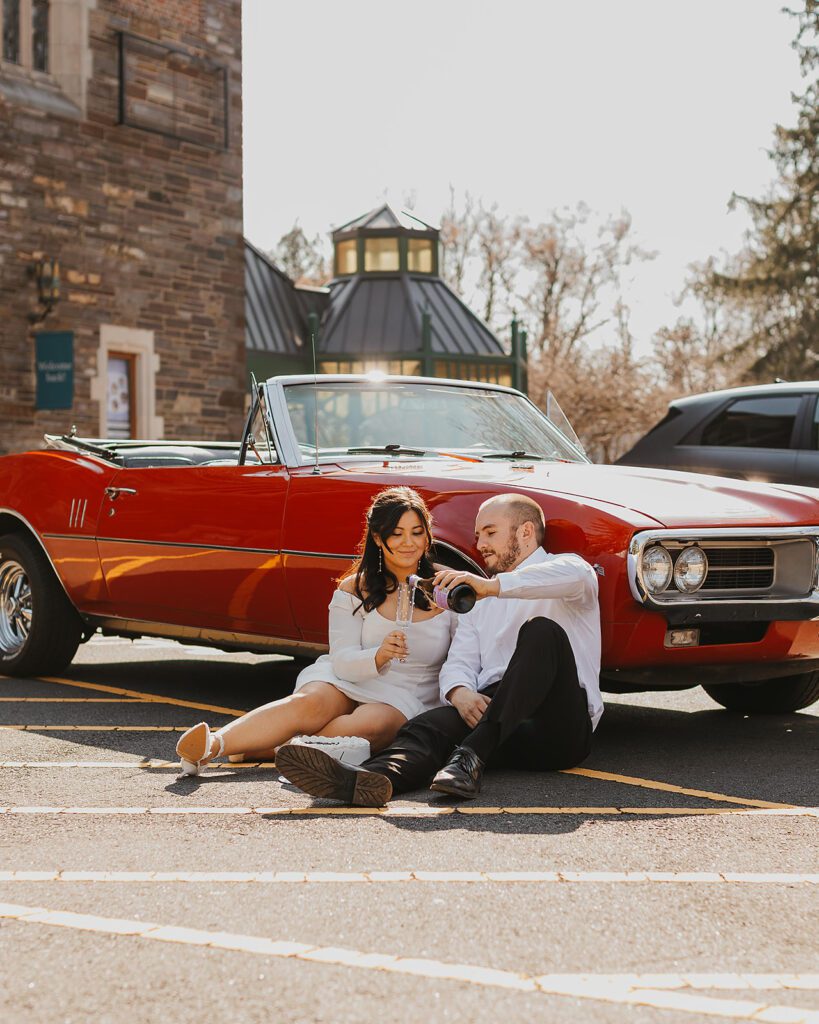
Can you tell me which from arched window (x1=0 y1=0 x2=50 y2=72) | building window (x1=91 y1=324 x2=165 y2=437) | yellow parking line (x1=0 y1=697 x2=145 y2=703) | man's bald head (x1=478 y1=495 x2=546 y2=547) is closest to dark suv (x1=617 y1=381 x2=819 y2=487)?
yellow parking line (x1=0 y1=697 x2=145 y2=703)

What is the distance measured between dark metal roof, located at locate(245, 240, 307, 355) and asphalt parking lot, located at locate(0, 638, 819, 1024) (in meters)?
28.6

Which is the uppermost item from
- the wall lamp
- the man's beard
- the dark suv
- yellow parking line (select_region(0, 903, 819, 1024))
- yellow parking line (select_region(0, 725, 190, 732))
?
the wall lamp

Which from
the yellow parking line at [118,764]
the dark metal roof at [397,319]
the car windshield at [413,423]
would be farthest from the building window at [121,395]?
the yellow parking line at [118,764]

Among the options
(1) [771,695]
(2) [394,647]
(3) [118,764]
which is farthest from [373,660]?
(1) [771,695]

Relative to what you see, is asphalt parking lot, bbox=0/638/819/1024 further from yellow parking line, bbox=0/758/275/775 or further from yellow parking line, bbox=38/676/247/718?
yellow parking line, bbox=38/676/247/718

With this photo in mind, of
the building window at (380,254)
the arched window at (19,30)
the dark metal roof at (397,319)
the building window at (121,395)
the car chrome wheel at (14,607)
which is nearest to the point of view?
the car chrome wheel at (14,607)

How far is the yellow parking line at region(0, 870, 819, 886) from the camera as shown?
3918mm

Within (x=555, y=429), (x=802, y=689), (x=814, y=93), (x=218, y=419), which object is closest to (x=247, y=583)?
(x=555, y=429)

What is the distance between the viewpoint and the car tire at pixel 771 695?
6.86m

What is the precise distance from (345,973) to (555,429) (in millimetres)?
4584

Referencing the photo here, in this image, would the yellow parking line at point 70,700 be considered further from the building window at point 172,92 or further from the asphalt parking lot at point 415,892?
the building window at point 172,92

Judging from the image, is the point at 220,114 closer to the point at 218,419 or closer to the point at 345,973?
the point at 218,419

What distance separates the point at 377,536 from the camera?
5605 millimetres

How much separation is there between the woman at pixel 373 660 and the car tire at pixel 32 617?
2782 millimetres
